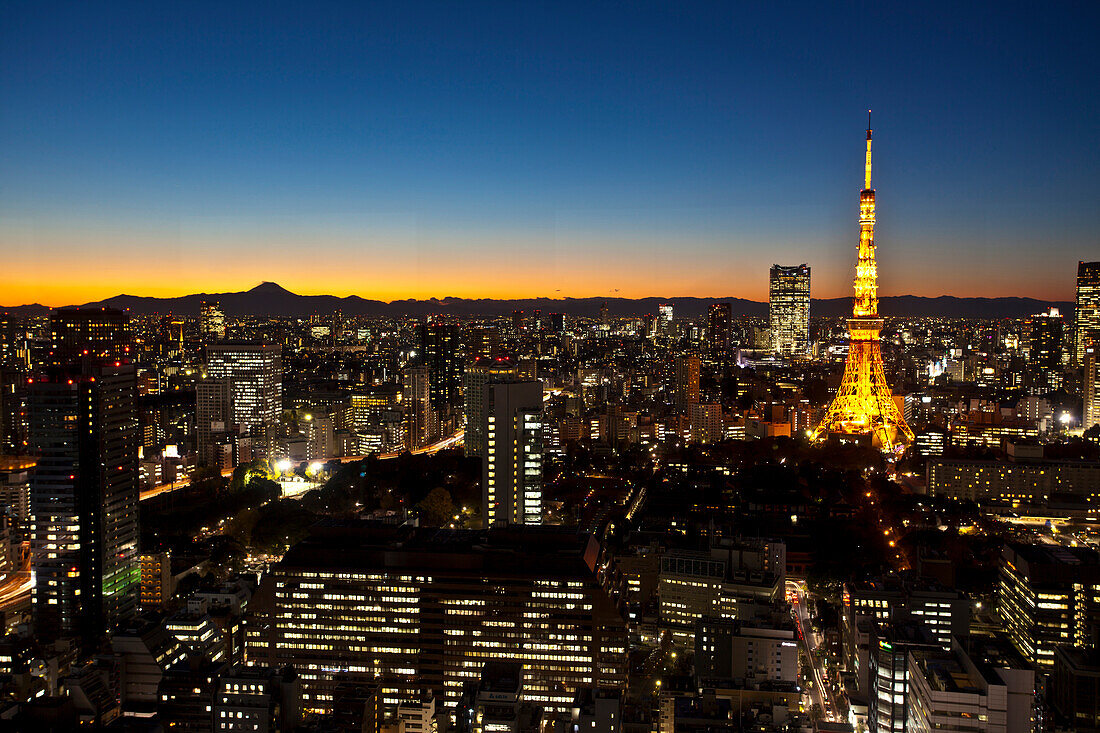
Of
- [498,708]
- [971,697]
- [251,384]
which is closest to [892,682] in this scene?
[971,697]

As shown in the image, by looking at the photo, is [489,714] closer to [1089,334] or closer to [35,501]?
[35,501]

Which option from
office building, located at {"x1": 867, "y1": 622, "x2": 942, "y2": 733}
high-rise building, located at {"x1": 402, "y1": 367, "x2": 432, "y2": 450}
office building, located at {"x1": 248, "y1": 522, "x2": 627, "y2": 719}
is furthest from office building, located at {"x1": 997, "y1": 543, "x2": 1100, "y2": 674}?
A: high-rise building, located at {"x1": 402, "y1": 367, "x2": 432, "y2": 450}

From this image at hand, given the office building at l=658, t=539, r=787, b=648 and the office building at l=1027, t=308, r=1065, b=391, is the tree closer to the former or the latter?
the office building at l=658, t=539, r=787, b=648

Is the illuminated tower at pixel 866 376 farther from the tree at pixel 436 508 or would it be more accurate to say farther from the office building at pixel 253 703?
the office building at pixel 253 703

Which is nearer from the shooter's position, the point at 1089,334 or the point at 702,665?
the point at 702,665

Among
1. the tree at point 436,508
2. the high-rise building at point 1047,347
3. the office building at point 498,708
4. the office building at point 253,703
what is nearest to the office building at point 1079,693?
the office building at point 498,708

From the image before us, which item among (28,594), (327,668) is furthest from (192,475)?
(327,668)
